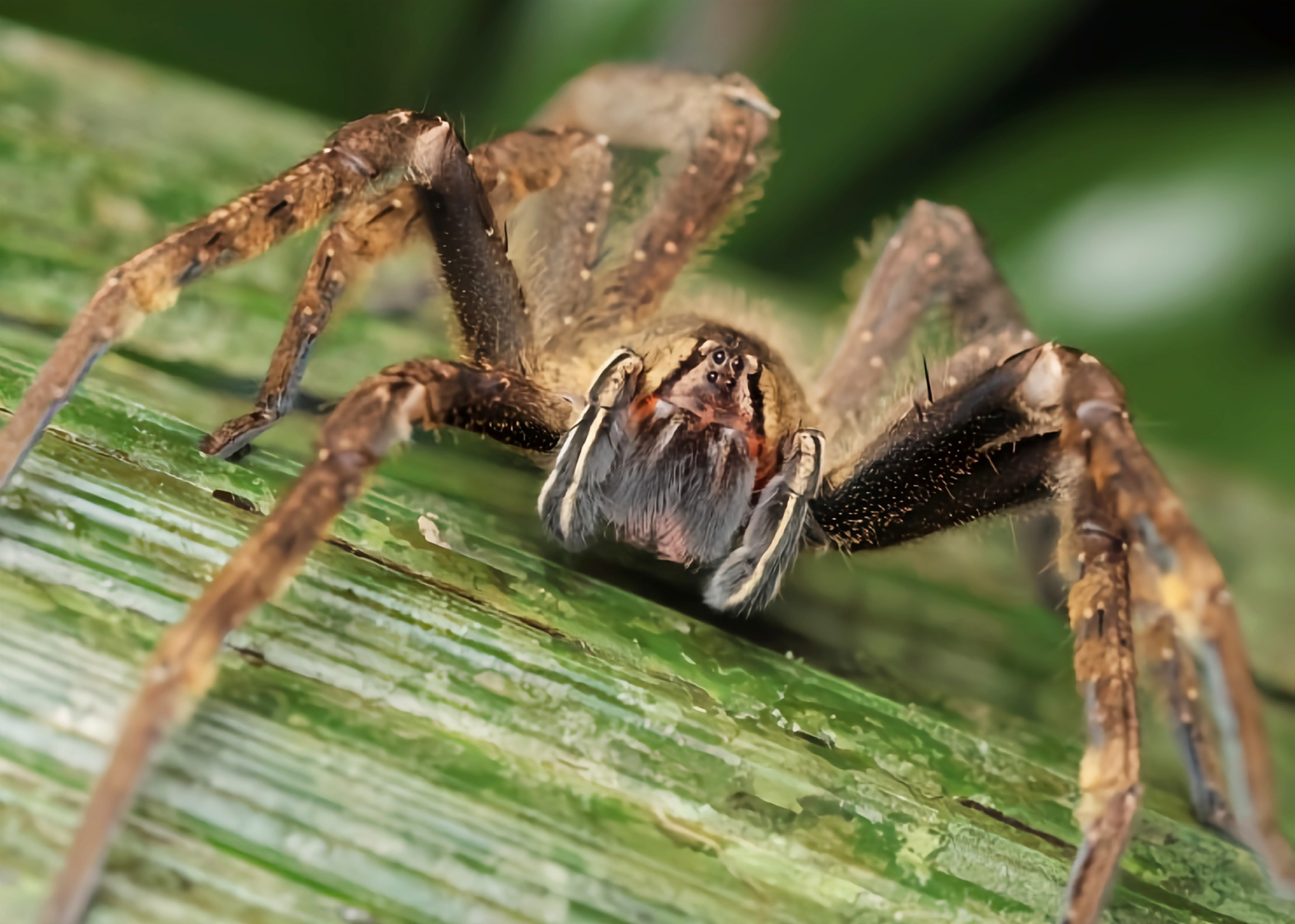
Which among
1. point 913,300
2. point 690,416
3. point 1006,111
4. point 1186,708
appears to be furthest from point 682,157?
point 1186,708

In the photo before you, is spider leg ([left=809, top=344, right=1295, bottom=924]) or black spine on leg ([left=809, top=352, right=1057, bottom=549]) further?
black spine on leg ([left=809, top=352, right=1057, bottom=549])

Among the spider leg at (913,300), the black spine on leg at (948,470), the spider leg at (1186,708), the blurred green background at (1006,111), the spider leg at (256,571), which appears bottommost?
the spider leg at (256,571)

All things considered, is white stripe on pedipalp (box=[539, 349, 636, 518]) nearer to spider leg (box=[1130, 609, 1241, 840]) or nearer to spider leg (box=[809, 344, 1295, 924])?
spider leg (box=[809, 344, 1295, 924])

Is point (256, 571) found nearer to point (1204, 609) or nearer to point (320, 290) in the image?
point (320, 290)

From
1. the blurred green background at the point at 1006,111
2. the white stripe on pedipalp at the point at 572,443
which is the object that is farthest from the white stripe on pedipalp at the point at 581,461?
the blurred green background at the point at 1006,111

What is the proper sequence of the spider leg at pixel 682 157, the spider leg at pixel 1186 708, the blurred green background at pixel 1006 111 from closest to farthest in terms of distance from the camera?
the spider leg at pixel 1186 708 < the spider leg at pixel 682 157 < the blurred green background at pixel 1006 111

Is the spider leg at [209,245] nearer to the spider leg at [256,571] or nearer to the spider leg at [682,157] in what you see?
the spider leg at [256,571]

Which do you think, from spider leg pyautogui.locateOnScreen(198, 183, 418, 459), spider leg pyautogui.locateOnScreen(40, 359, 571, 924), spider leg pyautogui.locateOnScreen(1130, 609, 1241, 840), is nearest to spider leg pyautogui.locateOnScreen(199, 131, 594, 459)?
spider leg pyautogui.locateOnScreen(198, 183, 418, 459)
